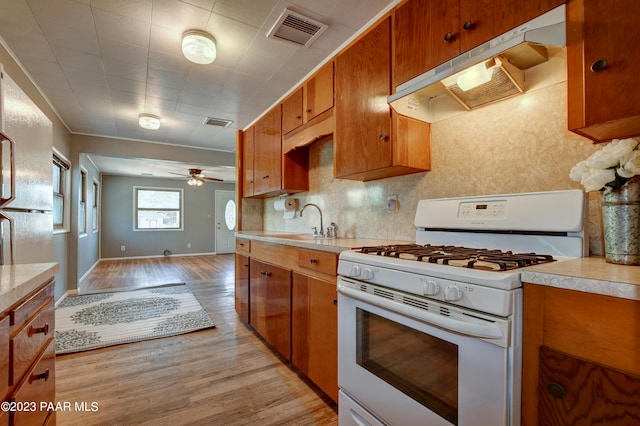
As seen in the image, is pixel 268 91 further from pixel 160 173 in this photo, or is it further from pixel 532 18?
pixel 160 173

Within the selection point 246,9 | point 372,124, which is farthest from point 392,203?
point 246,9

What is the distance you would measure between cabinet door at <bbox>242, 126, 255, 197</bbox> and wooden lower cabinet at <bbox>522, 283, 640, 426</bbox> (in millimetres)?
2931

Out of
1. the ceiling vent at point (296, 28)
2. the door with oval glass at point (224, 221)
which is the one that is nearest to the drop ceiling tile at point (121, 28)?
the ceiling vent at point (296, 28)

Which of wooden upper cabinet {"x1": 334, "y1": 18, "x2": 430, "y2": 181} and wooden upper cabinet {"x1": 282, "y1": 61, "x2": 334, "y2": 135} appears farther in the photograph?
wooden upper cabinet {"x1": 282, "y1": 61, "x2": 334, "y2": 135}

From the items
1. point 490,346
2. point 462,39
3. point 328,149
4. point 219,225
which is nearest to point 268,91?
point 328,149

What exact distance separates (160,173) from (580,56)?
824cm

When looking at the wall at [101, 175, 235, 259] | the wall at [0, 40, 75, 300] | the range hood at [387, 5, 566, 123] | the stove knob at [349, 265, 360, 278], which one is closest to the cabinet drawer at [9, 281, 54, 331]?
the stove knob at [349, 265, 360, 278]

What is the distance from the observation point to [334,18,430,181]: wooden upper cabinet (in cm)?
164

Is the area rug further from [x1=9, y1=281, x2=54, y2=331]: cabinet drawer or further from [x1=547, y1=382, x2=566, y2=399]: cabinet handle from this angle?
[x1=547, y1=382, x2=566, y2=399]: cabinet handle

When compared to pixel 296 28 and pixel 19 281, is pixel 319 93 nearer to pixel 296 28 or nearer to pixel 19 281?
pixel 296 28

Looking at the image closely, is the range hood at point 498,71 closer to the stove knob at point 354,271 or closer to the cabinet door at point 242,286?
the stove knob at point 354,271

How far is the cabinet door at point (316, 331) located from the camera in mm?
1640

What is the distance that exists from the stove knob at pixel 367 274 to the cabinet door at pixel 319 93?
133 cm

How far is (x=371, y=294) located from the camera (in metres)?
1.23
